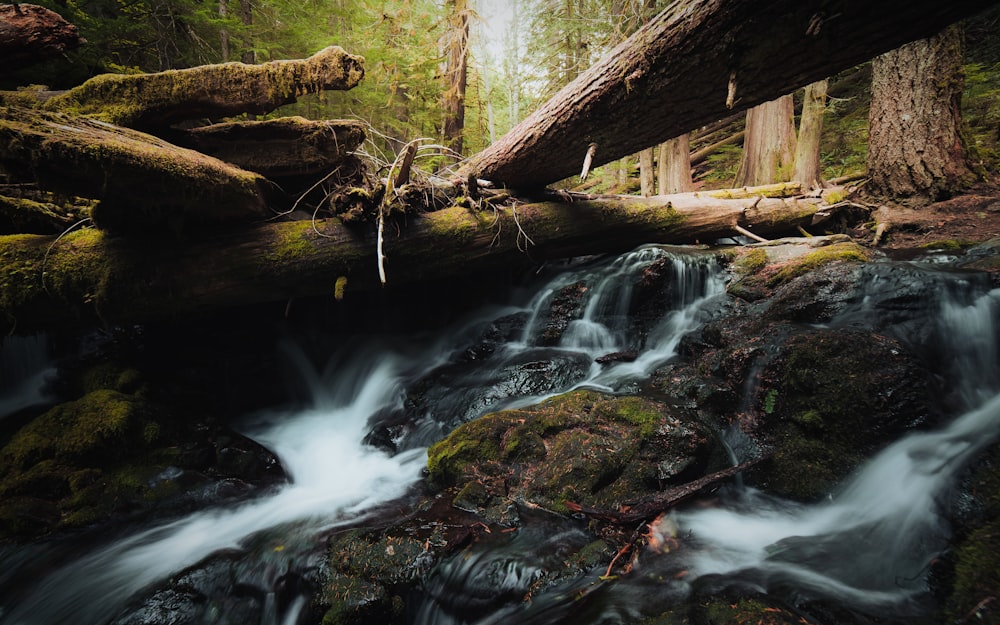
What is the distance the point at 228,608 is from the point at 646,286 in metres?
5.35

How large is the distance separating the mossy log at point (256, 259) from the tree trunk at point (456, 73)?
4000 mm

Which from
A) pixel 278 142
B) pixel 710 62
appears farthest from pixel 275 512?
pixel 710 62

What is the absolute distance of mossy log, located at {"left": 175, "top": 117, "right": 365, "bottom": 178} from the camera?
11.3 ft

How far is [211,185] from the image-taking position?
10.2 ft

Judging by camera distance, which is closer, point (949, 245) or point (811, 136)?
point (949, 245)

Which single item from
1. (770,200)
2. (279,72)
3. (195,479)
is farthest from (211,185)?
(770,200)

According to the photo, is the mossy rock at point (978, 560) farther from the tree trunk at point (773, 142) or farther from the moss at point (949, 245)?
the tree trunk at point (773, 142)

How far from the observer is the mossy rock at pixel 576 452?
9.51ft

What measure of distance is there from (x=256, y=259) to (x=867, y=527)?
17.0ft

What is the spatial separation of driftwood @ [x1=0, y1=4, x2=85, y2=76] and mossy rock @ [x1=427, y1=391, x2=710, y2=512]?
4.88 metres

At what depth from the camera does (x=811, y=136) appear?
7977 millimetres

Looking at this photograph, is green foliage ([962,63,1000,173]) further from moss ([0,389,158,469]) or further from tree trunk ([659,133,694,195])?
moss ([0,389,158,469])

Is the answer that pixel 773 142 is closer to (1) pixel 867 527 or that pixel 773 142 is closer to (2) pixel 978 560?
(1) pixel 867 527

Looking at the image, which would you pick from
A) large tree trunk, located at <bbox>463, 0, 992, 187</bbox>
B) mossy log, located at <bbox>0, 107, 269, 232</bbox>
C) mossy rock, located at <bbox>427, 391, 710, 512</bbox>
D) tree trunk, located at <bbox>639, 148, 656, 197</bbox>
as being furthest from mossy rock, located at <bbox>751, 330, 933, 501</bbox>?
tree trunk, located at <bbox>639, 148, 656, 197</bbox>
